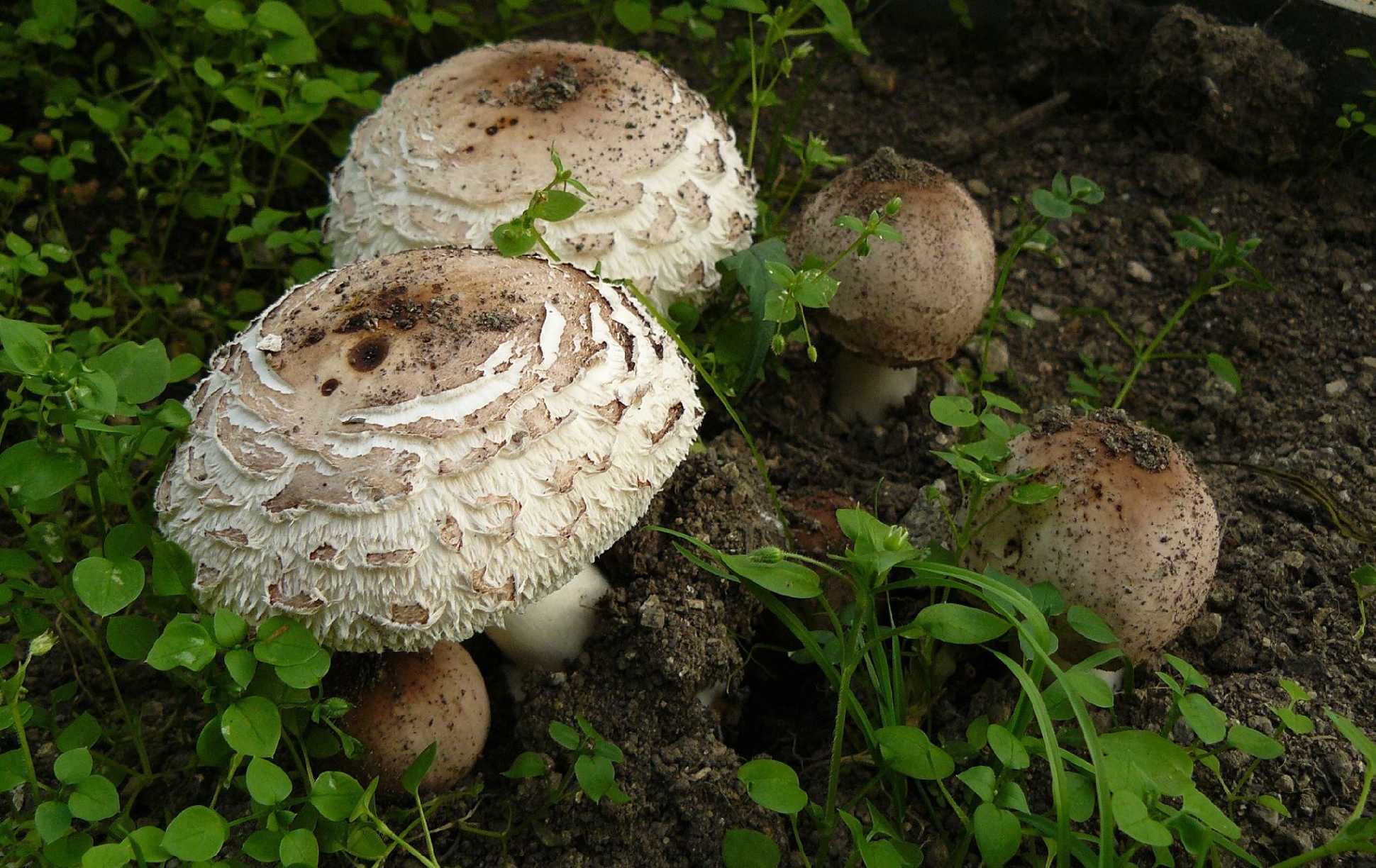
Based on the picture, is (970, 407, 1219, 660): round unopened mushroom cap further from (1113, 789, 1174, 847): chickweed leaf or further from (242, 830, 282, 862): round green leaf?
(242, 830, 282, 862): round green leaf

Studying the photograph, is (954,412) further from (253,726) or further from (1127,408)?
(253,726)

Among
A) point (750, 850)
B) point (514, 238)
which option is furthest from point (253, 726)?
point (514, 238)

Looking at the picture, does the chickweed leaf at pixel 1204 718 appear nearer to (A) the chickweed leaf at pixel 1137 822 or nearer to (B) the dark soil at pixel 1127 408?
(A) the chickweed leaf at pixel 1137 822

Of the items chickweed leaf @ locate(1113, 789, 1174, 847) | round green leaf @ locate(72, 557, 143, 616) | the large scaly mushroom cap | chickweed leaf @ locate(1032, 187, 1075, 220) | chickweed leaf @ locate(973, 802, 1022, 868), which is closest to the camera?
chickweed leaf @ locate(1113, 789, 1174, 847)

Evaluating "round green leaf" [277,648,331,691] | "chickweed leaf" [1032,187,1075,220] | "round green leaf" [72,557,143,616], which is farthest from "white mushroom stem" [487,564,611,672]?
"chickweed leaf" [1032,187,1075,220]

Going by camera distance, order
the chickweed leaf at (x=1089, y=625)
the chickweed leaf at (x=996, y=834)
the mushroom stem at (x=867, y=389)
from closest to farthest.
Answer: the chickweed leaf at (x=996, y=834), the chickweed leaf at (x=1089, y=625), the mushroom stem at (x=867, y=389)

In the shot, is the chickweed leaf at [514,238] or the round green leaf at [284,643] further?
the chickweed leaf at [514,238]

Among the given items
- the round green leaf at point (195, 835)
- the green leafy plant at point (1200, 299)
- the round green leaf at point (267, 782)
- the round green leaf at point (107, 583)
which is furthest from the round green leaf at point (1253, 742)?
the round green leaf at point (107, 583)
